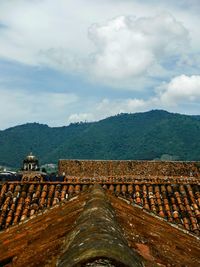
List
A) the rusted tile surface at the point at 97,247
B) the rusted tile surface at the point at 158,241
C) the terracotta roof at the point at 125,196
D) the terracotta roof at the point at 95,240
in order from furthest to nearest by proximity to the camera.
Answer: the terracotta roof at the point at 125,196 → the rusted tile surface at the point at 158,241 → the terracotta roof at the point at 95,240 → the rusted tile surface at the point at 97,247

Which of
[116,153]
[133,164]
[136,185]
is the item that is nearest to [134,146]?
[116,153]

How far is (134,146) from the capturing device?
199 meters

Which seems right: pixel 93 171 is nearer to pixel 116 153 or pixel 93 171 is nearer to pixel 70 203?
pixel 70 203

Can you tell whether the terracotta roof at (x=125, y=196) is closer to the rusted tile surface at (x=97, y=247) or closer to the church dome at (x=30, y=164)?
the rusted tile surface at (x=97, y=247)

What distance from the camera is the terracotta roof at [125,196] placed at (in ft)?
31.8

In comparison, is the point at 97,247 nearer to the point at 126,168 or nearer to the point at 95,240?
the point at 95,240

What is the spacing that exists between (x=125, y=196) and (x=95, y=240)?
285 inches

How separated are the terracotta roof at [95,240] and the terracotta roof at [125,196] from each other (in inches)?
82.6

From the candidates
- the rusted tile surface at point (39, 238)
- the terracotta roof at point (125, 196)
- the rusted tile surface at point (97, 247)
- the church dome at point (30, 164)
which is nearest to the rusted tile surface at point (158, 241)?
the rusted tile surface at point (97, 247)

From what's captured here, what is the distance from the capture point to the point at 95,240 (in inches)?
139

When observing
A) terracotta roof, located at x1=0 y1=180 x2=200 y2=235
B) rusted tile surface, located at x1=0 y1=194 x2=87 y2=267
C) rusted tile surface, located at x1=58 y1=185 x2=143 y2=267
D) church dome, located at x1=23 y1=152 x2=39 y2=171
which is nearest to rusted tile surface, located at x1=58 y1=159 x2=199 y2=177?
church dome, located at x1=23 y1=152 x2=39 y2=171

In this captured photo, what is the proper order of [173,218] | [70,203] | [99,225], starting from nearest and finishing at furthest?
[99,225]
[70,203]
[173,218]

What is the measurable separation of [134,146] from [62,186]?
18838 centimetres

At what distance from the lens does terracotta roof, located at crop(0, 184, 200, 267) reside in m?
3.34
